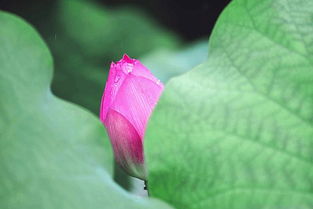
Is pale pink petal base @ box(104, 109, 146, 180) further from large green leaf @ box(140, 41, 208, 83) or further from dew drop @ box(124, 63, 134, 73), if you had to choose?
large green leaf @ box(140, 41, 208, 83)

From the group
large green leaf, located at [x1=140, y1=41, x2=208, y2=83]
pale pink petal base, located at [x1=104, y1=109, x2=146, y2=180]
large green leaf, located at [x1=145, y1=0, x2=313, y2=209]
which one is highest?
large green leaf, located at [x1=145, y1=0, x2=313, y2=209]

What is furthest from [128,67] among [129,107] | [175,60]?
[175,60]

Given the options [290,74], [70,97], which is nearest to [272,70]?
[290,74]

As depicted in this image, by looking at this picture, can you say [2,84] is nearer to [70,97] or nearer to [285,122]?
[285,122]

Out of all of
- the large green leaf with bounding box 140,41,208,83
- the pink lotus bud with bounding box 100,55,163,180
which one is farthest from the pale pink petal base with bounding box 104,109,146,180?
the large green leaf with bounding box 140,41,208,83

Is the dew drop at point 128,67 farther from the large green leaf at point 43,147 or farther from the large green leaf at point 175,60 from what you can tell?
the large green leaf at point 175,60

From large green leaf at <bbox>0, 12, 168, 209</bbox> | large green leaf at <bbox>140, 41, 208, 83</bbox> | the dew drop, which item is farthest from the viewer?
large green leaf at <bbox>140, 41, 208, 83</bbox>

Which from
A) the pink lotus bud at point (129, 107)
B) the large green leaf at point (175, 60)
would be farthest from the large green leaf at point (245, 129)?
the large green leaf at point (175, 60)
